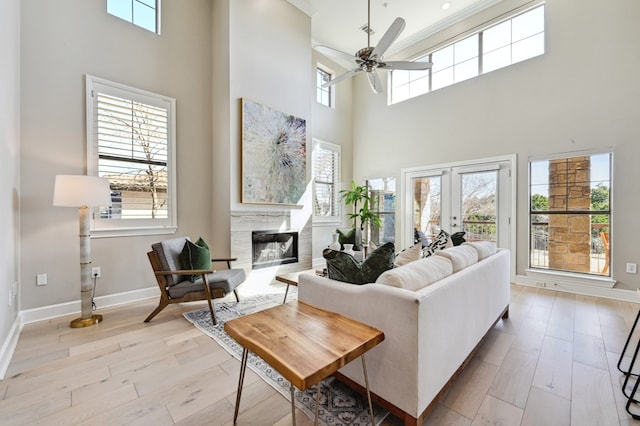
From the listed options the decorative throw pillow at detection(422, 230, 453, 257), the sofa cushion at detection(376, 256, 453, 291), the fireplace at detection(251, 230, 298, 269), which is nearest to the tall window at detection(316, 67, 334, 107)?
the fireplace at detection(251, 230, 298, 269)

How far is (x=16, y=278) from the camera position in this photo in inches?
103

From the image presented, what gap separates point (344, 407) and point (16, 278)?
3.30 meters

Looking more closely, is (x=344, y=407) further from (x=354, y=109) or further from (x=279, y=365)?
(x=354, y=109)

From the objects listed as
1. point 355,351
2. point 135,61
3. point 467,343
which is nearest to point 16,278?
point 135,61

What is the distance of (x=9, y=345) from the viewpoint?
218 cm

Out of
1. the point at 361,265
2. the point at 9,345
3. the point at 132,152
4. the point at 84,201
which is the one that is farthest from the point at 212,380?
the point at 132,152

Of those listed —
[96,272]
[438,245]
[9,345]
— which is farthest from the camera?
[96,272]

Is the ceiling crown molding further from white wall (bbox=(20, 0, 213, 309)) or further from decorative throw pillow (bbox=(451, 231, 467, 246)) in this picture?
decorative throw pillow (bbox=(451, 231, 467, 246))

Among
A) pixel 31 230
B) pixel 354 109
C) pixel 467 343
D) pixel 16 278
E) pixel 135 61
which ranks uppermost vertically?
pixel 354 109

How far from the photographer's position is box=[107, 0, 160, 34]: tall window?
334cm

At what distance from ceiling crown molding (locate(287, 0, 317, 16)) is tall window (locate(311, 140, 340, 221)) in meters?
2.27

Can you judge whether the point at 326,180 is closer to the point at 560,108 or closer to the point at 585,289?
the point at 560,108

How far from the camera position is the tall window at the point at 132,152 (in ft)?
10.5

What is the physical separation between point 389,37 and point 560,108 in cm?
300
